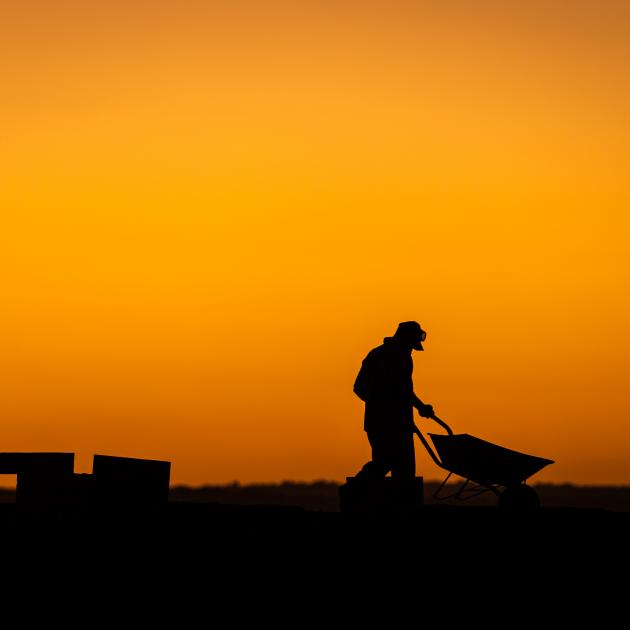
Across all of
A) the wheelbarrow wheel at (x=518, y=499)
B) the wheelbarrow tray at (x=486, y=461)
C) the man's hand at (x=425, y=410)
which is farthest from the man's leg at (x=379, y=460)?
the wheelbarrow wheel at (x=518, y=499)

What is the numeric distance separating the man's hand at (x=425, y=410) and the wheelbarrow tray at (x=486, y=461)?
48 cm

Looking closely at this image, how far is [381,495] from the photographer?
19.0 metres

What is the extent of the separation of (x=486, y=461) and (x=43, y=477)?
5.58 metres

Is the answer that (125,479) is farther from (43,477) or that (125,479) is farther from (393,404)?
(393,404)

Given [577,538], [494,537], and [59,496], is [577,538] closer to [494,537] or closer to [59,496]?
[494,537]

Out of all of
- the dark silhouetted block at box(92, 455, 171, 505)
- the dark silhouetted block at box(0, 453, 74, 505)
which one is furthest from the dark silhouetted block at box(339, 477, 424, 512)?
the dark silhouetted block at box(0, 453, 74, 505)

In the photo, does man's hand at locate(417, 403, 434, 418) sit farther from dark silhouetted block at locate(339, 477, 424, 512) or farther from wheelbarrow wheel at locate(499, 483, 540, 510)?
wheelbarrow wheel at locate(499, 483, 540, 510)

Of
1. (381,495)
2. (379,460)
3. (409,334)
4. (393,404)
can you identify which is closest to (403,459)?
(379,460)

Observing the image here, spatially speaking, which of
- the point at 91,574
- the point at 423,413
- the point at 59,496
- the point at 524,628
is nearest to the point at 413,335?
the point at 423,413

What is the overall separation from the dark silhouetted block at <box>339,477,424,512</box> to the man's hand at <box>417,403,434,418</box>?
1074 millimetres

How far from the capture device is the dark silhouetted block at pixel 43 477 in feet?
65.1

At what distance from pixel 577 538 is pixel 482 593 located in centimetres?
411

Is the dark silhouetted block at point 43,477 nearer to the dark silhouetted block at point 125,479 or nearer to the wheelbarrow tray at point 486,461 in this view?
the dark silhouetted block at point 125,479

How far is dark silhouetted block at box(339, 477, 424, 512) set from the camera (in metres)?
19.0
